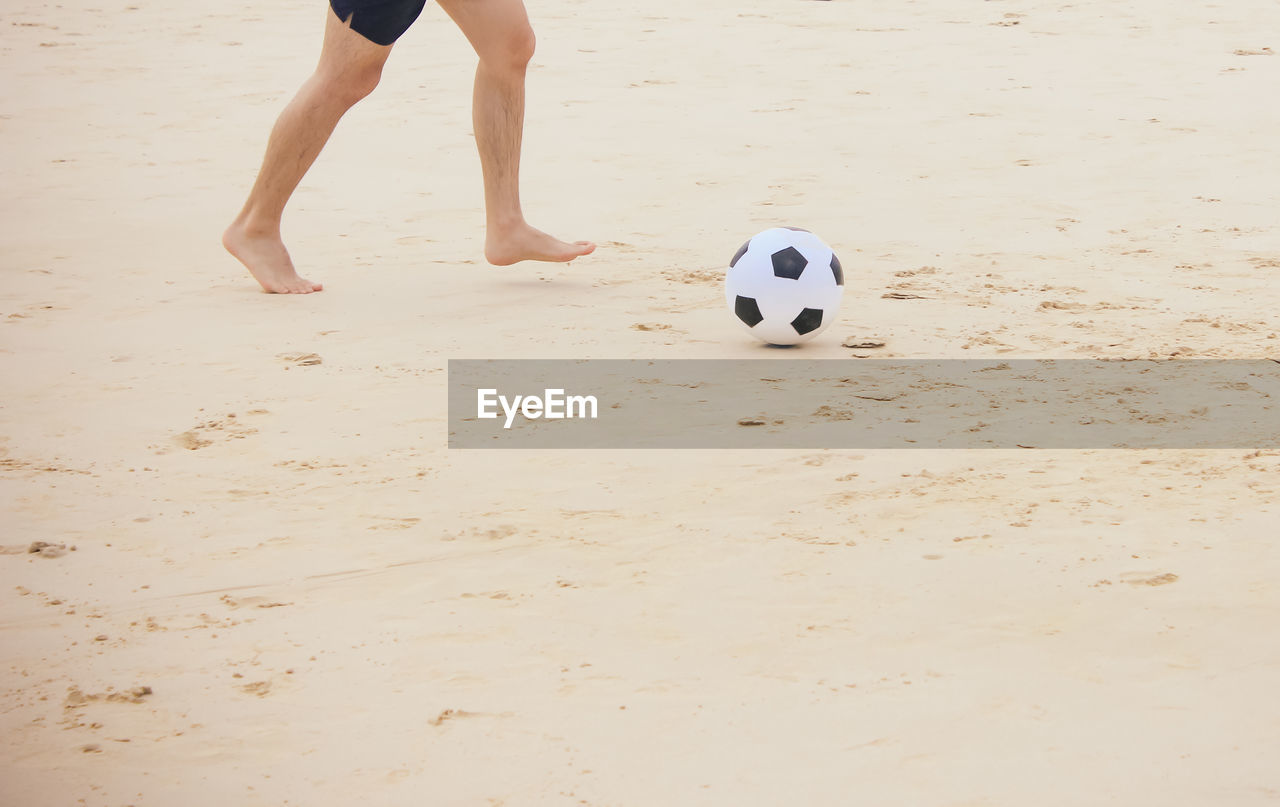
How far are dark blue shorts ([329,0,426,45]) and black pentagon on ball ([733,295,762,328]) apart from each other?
4.55 ft

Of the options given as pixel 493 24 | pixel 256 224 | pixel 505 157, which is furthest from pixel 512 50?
pixel 256 224

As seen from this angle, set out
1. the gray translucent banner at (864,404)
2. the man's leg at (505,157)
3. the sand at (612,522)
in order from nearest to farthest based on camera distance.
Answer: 1. the sand at (612,522)
2. the gray translucent banner at (864,404)
3. the man's leg at (505,157)

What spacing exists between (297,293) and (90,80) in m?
4.75

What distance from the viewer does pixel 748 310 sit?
3.93m

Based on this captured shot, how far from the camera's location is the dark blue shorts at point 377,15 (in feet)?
14.0

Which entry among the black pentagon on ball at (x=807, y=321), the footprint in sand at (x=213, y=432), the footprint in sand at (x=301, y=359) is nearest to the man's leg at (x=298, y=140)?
the footprint in sand at (x=301, y=359)

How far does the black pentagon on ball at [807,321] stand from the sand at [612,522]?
8 cm

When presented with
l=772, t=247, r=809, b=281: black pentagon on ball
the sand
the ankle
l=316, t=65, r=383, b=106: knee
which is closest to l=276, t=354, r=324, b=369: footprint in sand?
the sand

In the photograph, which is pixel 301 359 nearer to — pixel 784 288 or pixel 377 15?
pixel 377 15

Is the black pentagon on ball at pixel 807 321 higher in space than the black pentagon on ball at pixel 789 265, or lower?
lower

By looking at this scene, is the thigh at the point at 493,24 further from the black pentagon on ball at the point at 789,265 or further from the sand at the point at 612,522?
the black pentagon on ball at the point at 789,265

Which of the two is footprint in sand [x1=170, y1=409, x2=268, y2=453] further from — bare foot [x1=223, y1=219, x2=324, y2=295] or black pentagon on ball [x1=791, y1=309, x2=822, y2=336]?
black pentagon on ball [x1=791, y1=309, x2=822, y2=336]

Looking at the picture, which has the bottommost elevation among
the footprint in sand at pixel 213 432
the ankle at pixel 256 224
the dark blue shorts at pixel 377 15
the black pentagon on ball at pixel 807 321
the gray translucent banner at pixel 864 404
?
the footprint in sand at pixel 213 432

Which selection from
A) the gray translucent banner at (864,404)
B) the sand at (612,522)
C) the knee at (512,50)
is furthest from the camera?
the knee at (512,50)
